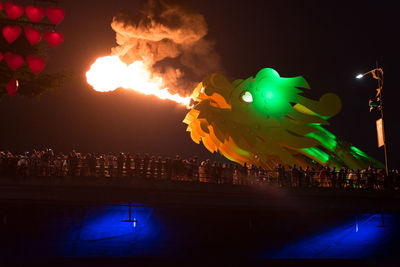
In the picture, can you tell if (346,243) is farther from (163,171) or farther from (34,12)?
(34,12)

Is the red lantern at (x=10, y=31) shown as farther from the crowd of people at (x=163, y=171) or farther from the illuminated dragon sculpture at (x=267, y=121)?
the illuminated dragon sculpture at (x=267, y=121)

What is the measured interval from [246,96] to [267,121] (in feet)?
6.80

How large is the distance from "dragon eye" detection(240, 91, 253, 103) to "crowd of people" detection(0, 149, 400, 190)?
554 cm

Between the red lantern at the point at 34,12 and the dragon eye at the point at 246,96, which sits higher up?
the red lantern at the point at 34,12

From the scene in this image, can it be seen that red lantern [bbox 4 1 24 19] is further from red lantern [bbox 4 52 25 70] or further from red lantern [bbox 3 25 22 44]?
red lantern [bbox 4 52 25 70]

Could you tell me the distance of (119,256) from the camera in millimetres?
21828

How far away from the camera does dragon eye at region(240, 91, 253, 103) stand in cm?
3064

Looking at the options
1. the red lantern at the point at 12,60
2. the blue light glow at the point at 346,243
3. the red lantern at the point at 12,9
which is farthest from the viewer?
the blue light glow at the point at 346,243

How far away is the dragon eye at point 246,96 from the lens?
30.6 m

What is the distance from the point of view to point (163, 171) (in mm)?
23594

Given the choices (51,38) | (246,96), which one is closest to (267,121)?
(246,96)

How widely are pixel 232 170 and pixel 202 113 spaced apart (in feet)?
20.7

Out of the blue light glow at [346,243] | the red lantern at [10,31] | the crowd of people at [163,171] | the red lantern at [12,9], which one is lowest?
the blue light glow at [346,243]

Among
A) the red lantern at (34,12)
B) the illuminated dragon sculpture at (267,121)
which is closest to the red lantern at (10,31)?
the red lantern at (34,12)
